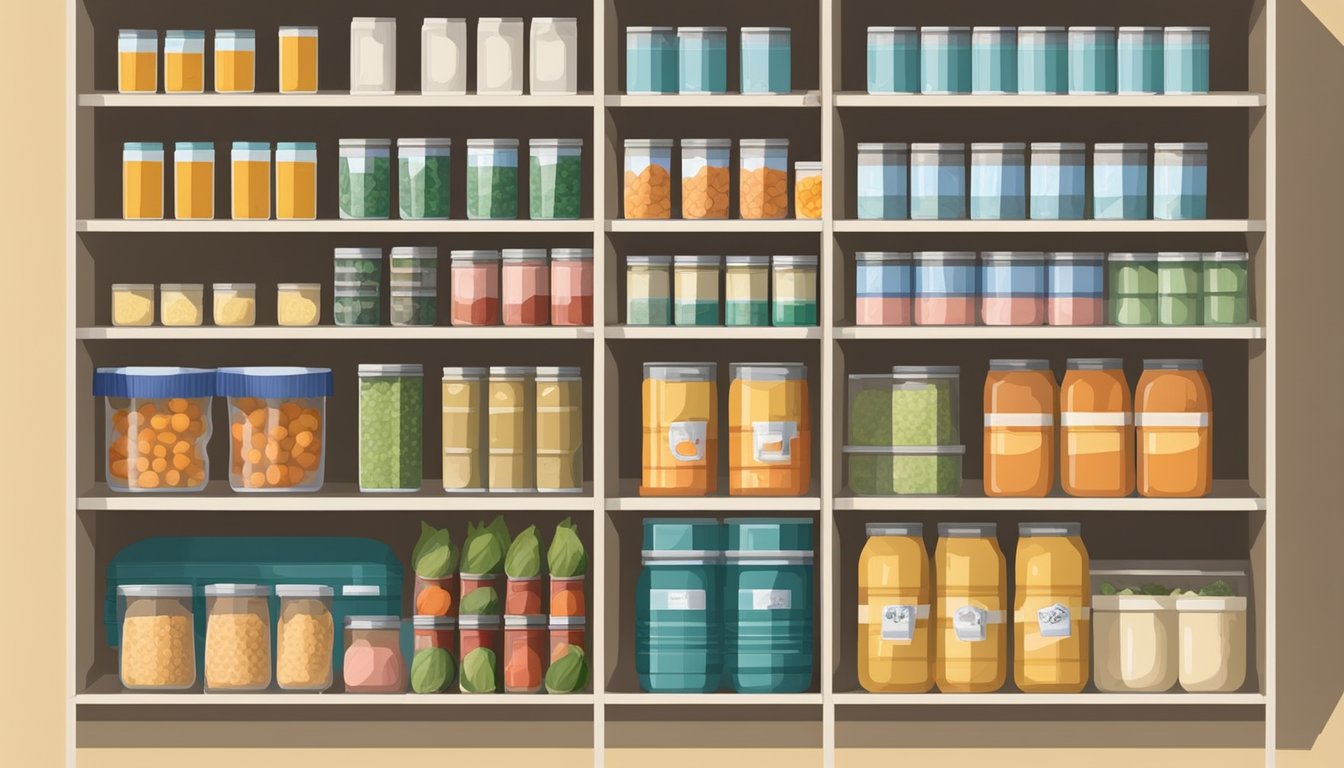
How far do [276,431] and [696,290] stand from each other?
1.08m

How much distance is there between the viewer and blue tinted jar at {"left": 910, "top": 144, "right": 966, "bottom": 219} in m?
4.20

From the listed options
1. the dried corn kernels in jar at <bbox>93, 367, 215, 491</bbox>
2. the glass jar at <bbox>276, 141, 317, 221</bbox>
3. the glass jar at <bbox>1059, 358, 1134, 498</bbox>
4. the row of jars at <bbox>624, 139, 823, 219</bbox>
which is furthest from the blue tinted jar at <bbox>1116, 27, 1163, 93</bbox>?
the dried corn kernels in jar at <bbox>93, 367, 215, 491</bbox>

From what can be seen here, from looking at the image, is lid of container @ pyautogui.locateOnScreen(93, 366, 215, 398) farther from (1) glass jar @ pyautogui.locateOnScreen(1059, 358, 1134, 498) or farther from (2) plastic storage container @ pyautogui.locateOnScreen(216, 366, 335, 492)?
(1) glass jar @ pyautogui.locateOnScreen(1059, 358, 1134, 498)

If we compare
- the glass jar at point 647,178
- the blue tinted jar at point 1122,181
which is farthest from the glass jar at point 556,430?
the blue tinted jar at point 1122,181

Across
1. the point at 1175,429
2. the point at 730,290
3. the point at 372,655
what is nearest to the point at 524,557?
the point at 372,655

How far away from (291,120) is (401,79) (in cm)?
31

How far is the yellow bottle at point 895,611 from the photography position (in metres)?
4.20

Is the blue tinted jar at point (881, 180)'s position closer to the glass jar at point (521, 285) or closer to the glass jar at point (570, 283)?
the glass jar at point (570, 283)

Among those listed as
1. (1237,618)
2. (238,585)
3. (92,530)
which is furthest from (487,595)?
(1237,618)

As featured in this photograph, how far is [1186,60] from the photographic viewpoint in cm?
420

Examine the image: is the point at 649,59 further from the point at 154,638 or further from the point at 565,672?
the point at 154,638

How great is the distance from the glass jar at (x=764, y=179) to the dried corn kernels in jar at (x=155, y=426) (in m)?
1.38
